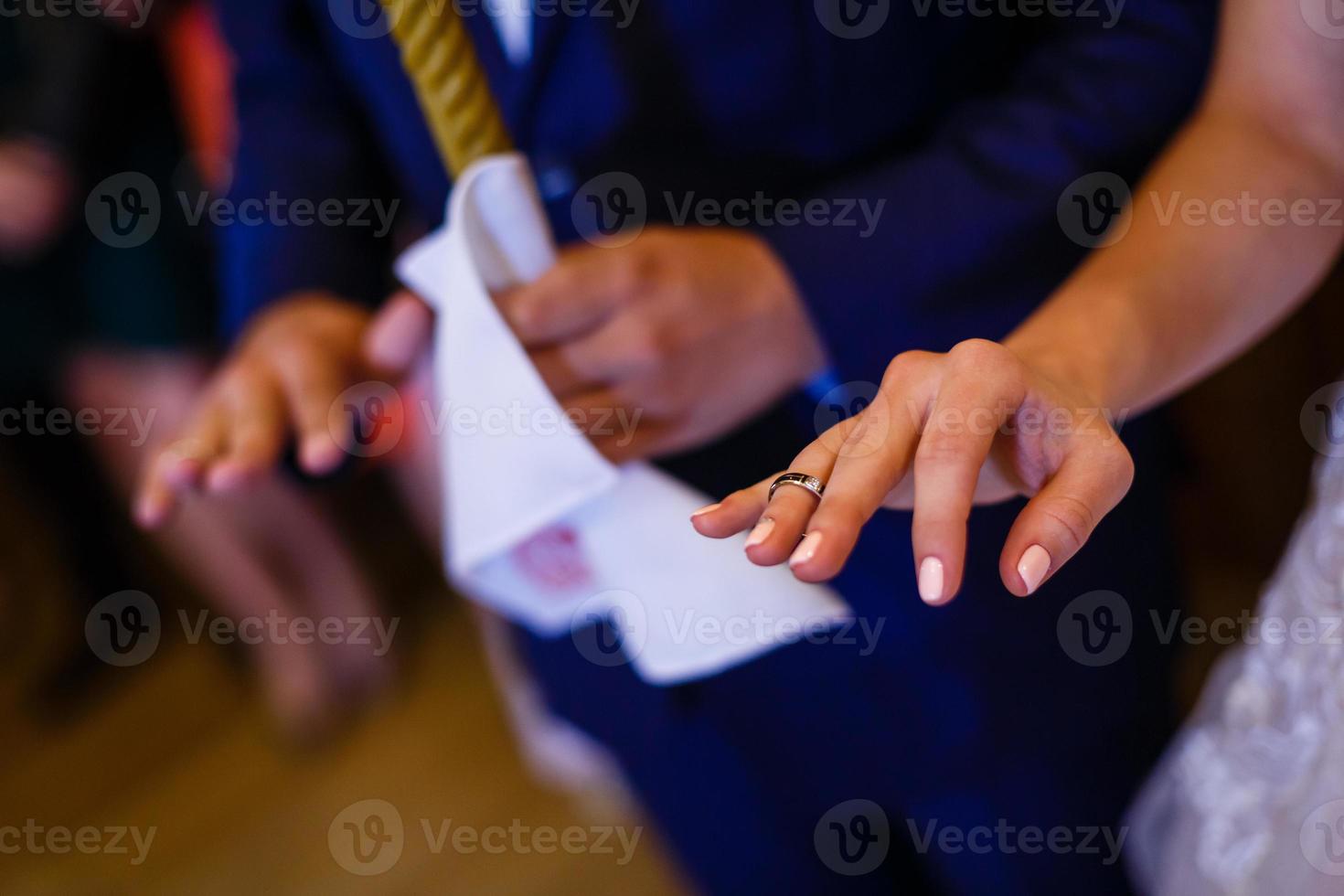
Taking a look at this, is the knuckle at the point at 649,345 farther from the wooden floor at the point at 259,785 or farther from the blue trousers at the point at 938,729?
the wooden floor at the point at 259,785

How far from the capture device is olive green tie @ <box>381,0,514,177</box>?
472 mm

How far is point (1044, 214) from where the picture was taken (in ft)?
1.69

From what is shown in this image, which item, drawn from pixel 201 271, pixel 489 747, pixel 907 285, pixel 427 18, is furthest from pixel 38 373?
pixel 907 285

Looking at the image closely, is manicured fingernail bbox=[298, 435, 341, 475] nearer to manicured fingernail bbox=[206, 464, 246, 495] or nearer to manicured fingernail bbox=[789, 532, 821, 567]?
manicured fingernail bbox=[206, 464, 246, 495]

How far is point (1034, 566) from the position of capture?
0.31 m

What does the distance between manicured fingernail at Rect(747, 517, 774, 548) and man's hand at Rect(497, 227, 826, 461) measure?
0.19m

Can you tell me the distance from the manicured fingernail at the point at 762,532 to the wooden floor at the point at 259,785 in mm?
949

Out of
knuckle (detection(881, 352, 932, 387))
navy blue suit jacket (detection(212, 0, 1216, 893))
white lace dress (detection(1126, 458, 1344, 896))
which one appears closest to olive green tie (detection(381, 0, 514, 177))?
navy blue suit jacket (detection(212, 0, 1216, 893))

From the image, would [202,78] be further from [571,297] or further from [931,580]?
[931,580]

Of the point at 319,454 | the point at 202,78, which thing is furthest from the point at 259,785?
the point at 319,454

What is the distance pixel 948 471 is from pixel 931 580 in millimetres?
34

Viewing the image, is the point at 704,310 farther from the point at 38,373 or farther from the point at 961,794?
the point at 38,373

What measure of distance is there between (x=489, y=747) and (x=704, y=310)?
1024mm

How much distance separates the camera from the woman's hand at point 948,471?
0.31 m
